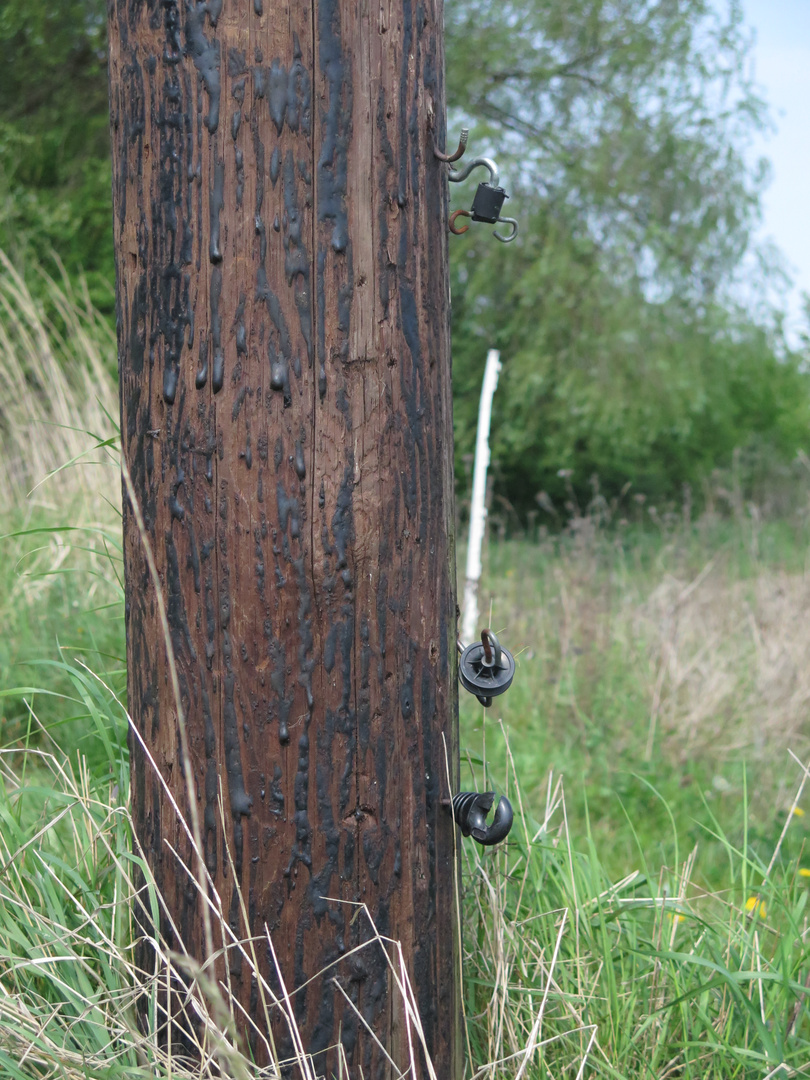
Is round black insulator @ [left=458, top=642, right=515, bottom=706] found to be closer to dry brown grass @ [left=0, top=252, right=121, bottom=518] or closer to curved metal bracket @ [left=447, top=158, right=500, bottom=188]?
curved metal bracket @ [left=447, top=158, right=500, bottom=188]

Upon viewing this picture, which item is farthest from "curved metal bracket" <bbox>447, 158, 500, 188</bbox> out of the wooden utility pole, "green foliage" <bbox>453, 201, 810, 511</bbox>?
"green foliage" <bbox>453, 201, 810, 511</bbox>

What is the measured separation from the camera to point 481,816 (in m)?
1.42

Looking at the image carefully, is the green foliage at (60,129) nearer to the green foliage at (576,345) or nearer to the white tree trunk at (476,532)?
the green foliage at (576,345)

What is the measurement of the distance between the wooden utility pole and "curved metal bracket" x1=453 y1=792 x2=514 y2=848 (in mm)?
94

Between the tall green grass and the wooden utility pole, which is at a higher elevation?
the wooden utility pole

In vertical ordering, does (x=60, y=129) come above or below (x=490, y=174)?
Result: above

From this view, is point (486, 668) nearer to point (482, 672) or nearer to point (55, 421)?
point (482, 672)

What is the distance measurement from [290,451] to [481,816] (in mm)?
639

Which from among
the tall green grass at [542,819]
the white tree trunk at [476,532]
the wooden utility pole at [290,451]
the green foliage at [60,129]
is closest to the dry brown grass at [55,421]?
the tall green grass at [542,819]

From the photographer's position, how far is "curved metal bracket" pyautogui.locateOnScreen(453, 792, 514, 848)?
4.55 feet

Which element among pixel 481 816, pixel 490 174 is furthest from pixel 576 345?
pixel 481 816

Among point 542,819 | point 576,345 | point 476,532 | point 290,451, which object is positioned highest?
point 576,345

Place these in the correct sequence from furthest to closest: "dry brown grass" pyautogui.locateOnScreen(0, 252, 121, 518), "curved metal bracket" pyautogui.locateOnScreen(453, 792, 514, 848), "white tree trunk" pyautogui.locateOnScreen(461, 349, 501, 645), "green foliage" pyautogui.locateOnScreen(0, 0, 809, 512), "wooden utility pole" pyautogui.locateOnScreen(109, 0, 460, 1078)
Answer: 1. "green foliage" pyautogui.locateOnScreen(0, 0, 809, 512)
2. "white tree trunk" pyautogui.locateOnScreen(461, 349, 501, 645)
3. "dry brown grass" pyautogui.locateOnScreen(0, 252, 121, 518)
4. "curved metal bracket" pyautogui.locateOnScreen(453, 792, 514, 848)
5. "wooden utility pole" pyautogui.locateOnScreen(109, 0, 460, 1078)

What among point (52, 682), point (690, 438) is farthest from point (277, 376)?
point (690, 438)
